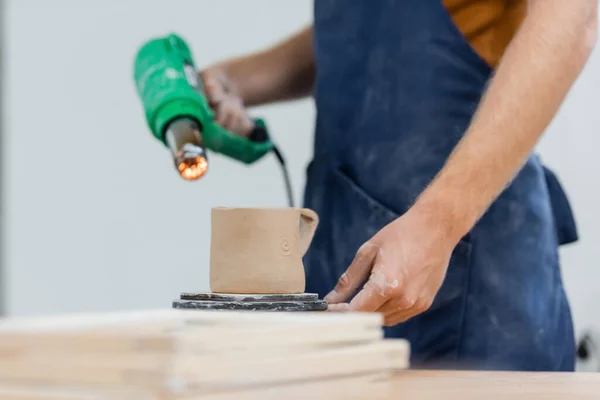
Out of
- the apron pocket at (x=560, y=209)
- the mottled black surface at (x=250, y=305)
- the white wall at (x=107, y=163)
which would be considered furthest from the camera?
the white wall at (x=107, y=163)

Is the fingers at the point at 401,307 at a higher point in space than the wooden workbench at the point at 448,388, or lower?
higher

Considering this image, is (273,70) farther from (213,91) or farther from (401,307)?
(401,307)

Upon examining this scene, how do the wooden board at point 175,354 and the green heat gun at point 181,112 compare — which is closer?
the wooden board at point 175,354

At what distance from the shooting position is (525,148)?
0.80m

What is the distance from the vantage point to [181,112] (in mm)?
1024

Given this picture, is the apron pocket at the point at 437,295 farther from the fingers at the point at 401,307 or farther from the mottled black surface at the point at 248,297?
the mottled black surface at the point at 248,297

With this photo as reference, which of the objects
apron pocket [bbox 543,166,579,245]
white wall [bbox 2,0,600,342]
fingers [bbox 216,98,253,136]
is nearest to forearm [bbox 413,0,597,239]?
apron pocket [bbox 543,166,579,245]

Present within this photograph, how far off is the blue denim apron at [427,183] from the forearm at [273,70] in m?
0.24

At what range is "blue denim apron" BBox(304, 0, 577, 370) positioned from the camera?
3.07 ft

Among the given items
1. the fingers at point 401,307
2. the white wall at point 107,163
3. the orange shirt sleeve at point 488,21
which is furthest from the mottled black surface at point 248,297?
the white wall at point 107,163

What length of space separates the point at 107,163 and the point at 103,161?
0.04 ft

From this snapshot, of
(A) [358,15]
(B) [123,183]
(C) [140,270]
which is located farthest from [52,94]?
(A) [358,15]

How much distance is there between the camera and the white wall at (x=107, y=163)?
183cm

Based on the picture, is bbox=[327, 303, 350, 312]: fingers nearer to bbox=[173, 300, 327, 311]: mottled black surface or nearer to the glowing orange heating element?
bbox=[173, 300, 327, 311]: mottled black surface
